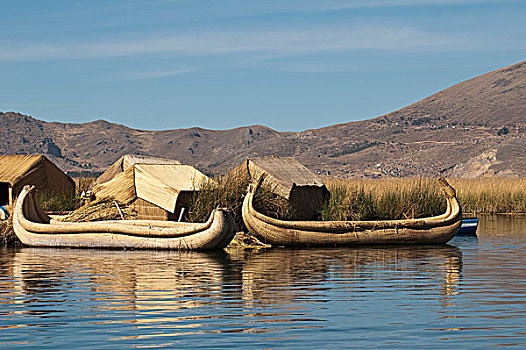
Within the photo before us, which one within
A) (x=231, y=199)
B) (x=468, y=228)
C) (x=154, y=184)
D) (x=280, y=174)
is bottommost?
(x=468, y=228)

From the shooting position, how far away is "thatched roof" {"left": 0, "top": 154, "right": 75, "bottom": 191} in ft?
68.9

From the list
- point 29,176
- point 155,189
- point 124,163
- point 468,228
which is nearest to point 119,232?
point 155,189

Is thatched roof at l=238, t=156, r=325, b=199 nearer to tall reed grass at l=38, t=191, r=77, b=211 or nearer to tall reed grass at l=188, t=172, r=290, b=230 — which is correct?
tall reed grass at l=188, t=172, r=290, b=230

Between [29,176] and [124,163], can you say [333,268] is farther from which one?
[124,163]

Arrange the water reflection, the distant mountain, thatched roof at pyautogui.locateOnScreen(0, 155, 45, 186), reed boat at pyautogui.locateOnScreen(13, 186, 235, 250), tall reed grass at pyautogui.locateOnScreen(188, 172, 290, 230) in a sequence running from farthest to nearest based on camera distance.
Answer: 1. the distant mountain
2. thatched roof at pyautogui.locateOnScreen(0, 155, 45, 186)
3. tall reed grass at pyautogui.locateOnScreen(188, 172, 290, 230)
4. reed boat at pyautogui.locateOnScreen(13, 186, 235, 250)
5. the water reflection

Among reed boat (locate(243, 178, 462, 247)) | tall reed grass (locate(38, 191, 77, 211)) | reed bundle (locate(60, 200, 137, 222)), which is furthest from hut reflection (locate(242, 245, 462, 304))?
tall reed grass (locate(38, 191, 77, 211))

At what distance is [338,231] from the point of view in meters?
17.4

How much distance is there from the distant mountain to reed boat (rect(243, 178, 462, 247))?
66.4 metres

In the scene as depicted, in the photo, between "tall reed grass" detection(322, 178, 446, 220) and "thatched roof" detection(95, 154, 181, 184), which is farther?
"thatched roof" detection(95, 154, 181, 184)

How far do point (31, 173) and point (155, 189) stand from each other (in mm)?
4372

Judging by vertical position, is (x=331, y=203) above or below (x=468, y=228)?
above

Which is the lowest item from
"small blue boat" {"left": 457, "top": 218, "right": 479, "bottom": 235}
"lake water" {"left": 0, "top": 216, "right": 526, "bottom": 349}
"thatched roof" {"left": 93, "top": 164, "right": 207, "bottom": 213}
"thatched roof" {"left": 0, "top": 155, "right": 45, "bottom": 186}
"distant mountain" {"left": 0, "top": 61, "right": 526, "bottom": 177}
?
"lake water" {"left": 0, "top": 216, "right": 526, "bottom": 349}

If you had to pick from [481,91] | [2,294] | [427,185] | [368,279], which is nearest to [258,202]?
[427,185]

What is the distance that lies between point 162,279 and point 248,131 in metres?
165
